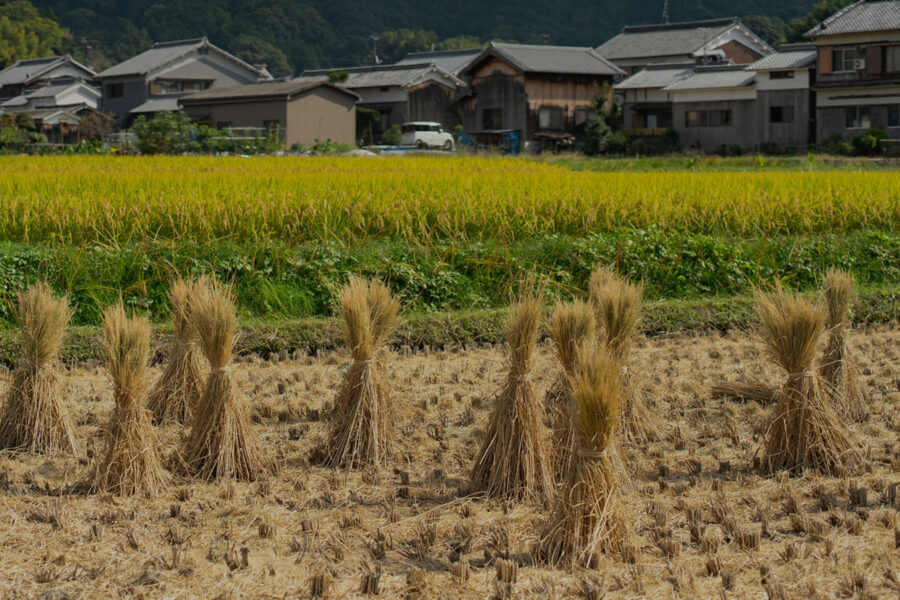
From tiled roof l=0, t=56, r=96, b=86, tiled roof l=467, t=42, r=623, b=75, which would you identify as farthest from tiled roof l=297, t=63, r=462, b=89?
tiled roof l=0, t=56, r=96, b=86

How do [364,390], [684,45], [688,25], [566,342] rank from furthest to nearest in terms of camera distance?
1. [688,25]
2. [684,45]
3. [364,390]
4. [566,342]

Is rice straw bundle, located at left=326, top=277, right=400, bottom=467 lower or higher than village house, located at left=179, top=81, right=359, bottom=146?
lower

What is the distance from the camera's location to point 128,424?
4.73 m

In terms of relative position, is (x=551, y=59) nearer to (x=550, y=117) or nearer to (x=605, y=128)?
(x=550, y=117)

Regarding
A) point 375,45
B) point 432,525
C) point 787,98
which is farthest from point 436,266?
point 375,45

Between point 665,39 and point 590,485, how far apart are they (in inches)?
1747

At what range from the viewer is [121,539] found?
4281 millimetres

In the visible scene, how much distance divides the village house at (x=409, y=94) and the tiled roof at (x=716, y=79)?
1043 cm

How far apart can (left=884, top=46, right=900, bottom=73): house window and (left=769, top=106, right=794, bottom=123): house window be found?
3.20 m

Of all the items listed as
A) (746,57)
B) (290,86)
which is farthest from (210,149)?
(746,57)

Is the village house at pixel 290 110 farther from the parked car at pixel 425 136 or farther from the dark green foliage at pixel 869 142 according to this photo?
the dark green foliage at pixel 869 142

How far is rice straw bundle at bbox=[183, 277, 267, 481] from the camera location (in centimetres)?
498

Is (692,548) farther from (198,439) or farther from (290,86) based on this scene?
(290,86)

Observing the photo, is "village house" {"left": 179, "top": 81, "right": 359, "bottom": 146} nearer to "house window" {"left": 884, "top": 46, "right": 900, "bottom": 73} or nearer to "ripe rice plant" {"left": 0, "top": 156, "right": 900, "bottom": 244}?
"house window" {"left": 884, "top": 46, "right": 900, "bottom": 73}
